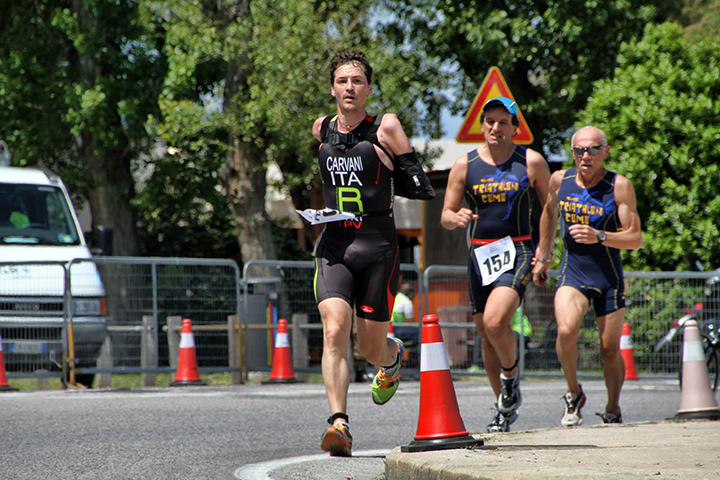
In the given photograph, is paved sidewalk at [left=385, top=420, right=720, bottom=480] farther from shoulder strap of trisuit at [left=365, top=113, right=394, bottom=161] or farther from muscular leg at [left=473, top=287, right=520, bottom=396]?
shoulder strap of trisuit at [left=365, top=113, right=394, bottom=161]

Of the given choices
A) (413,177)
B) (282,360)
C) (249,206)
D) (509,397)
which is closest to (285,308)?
(282,360)

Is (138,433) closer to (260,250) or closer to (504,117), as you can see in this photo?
(504,117)

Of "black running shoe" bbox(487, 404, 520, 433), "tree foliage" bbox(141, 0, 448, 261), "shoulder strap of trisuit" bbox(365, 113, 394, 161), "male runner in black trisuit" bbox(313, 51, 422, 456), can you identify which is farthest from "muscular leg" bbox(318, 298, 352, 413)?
"tree foliage" bbox(141, 0, 448, 261)

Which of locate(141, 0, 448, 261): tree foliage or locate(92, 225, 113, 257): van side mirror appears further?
locate(141, 0, 448, 261): tree foliage

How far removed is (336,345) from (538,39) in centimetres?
1443

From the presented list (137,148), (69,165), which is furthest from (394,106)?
(69,165)

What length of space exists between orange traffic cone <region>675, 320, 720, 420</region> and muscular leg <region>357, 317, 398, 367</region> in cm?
246

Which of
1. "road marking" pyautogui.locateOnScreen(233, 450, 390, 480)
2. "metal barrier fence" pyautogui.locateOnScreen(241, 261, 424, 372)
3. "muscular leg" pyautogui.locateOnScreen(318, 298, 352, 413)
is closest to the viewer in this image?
"road marking" pyautogui.locateOnScreen(233, 450, 390, 480)

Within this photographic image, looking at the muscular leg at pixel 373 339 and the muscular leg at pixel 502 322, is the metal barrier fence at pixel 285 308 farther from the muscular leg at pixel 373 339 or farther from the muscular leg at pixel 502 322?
the muscular leg at pixel 373 339

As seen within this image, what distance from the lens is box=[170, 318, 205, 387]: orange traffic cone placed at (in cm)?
1239

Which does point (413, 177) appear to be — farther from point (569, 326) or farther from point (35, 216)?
point (35, 216)

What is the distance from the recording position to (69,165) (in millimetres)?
21359

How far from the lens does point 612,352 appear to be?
7.58 meters

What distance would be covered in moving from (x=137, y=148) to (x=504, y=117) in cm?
1508
